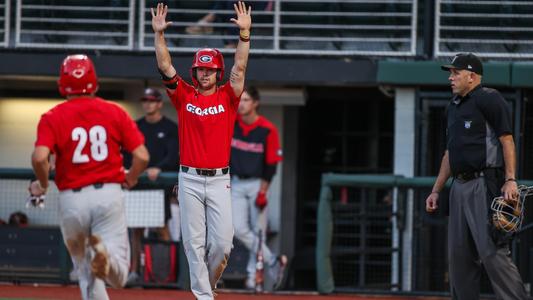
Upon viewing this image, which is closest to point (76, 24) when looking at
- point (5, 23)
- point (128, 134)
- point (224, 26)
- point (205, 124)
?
point (5, 23)

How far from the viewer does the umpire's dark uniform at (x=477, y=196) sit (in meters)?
8.48

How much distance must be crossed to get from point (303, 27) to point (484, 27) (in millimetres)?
2044

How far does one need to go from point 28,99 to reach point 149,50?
6.96ft

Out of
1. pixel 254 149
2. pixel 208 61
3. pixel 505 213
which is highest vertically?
pixel 208 61

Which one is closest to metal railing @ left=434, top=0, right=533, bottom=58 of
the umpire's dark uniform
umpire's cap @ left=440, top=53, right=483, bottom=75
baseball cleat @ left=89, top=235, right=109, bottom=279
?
umpire's cap @ left=440, top=53, right=483, bottom=75

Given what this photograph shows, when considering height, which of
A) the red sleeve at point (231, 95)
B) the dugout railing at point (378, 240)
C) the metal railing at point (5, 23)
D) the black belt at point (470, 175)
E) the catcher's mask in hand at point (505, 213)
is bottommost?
the dugout railing at point (378, 240)

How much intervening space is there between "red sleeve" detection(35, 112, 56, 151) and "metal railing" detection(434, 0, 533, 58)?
674cm

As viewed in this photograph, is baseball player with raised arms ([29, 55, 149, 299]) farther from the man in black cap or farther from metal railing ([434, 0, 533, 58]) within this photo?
metal railing ([434, 0, 533, 58])

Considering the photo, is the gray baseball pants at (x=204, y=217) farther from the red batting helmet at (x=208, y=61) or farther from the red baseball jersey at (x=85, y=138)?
the red baseball jersey at (x=85, y=138)

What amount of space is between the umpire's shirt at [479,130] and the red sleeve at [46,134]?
2982mm

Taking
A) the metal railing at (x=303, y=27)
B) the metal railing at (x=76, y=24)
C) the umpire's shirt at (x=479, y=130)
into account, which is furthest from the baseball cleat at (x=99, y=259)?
the metal railing at (x=76, y=24)

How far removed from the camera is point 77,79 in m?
7.62

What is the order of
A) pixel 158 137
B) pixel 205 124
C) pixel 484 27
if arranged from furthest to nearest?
pixel 484 27 < pixel 158 137 < pixel 205 124

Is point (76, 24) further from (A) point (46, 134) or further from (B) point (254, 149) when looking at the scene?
(A) point (46, 134)
